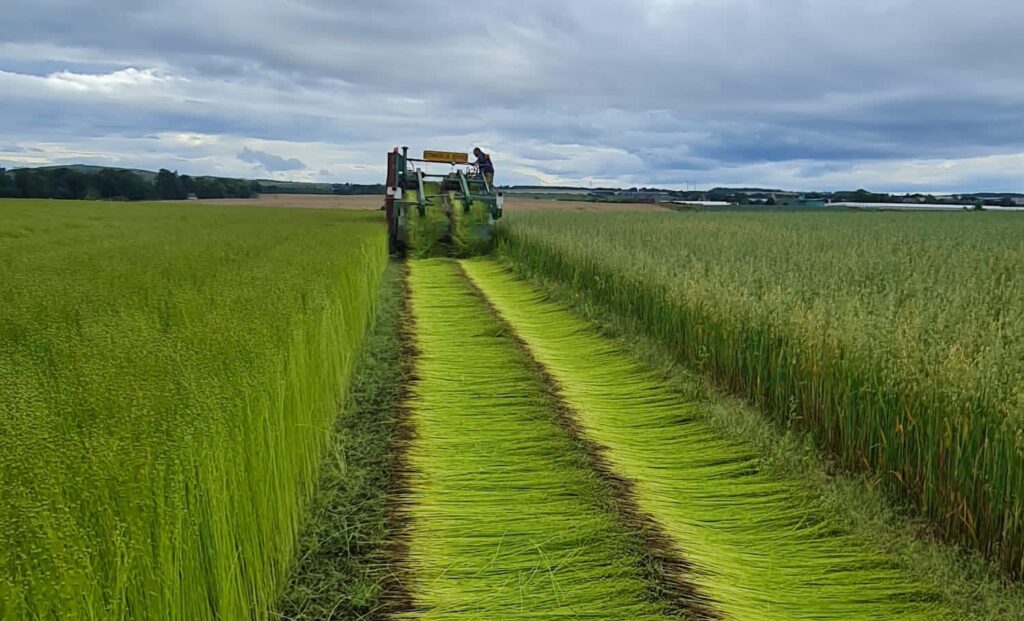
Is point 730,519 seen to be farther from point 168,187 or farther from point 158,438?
point 168,187

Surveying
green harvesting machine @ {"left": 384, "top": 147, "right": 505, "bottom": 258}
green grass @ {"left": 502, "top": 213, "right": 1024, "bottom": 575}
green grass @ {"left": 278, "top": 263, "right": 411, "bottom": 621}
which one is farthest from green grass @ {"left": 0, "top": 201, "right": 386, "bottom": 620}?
green harvesting machine @ {"left": 384, "top": 147, "right": 505, "bottom": 258}

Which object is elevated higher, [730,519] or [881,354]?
[881,354]

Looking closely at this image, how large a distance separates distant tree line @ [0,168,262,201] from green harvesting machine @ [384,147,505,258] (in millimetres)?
27973

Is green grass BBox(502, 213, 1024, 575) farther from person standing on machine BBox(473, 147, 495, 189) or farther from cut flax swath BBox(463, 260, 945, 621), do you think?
person standing on machine BBox(473, 147, 495, 189)

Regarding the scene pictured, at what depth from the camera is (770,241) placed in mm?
11805

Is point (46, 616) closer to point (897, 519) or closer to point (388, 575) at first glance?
point (388, 575)

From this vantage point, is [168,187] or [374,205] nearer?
[374,205]

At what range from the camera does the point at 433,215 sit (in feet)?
50.3

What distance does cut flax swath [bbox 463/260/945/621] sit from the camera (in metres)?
2.94

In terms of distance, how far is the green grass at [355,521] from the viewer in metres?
2.86

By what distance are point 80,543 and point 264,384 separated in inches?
51.9

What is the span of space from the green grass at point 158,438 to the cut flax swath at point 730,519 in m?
1.67

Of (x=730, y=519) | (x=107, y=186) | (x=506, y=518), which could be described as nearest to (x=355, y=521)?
(x=506, y=518)

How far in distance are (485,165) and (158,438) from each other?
1578 centimetres
